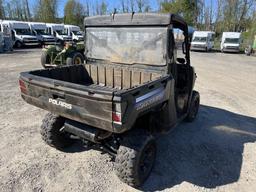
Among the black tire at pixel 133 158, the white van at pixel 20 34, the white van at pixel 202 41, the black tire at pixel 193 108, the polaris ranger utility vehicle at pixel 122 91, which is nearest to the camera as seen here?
the polaris ranger utility vehicle at pixel 122 91

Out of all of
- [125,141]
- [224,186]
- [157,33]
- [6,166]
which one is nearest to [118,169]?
[125,141]

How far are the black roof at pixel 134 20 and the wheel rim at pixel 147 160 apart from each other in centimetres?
181

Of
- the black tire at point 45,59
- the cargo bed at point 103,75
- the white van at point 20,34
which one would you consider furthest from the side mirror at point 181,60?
the white van at point 20,34

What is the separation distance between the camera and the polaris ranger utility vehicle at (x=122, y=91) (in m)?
2.79

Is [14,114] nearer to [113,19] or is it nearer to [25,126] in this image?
[25,126]

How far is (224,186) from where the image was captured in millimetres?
3336

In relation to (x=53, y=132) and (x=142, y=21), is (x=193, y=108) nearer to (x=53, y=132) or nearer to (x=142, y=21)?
(x=142, y=21)

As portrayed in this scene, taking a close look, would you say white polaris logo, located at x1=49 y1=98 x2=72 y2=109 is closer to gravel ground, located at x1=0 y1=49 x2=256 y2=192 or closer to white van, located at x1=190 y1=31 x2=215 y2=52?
gravel ground, located at x1=0 y1=49 x2=256 y2=192

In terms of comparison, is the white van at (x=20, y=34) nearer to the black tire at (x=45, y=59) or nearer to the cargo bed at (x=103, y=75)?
the black tire at (x=45, y=59)

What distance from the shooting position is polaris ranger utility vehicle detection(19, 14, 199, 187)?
9.17 feet

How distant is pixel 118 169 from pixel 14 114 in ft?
11.4

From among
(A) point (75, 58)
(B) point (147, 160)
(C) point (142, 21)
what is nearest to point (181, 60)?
(C) point (142, 21)

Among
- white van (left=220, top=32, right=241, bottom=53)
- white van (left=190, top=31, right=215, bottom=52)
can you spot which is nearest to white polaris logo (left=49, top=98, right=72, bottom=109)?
white van (left=190, top=31, right=215, bottom=52)

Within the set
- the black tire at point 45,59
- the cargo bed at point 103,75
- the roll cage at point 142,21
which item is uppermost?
the roll cage at point 142,21
